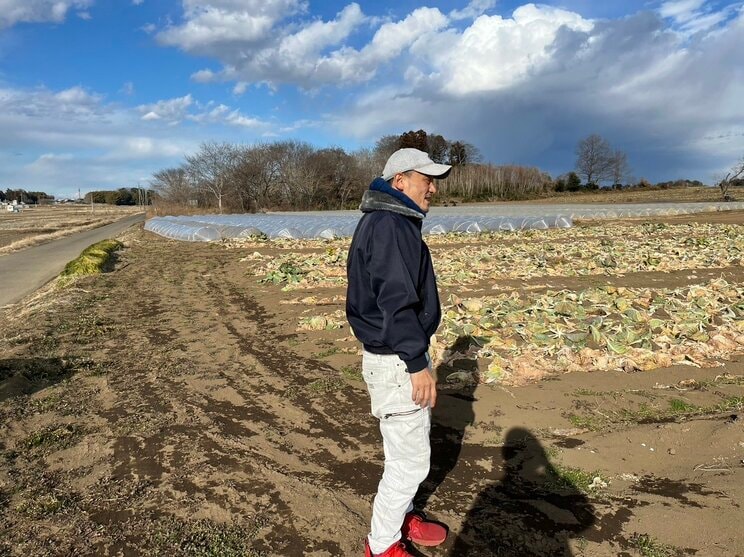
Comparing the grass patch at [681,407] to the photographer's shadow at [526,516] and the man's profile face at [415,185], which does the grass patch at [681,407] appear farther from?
the man's profile face at [415,185]

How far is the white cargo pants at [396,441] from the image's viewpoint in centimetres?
240

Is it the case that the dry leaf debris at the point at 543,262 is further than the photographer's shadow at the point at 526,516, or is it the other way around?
the dry leaf debris at the point at 543,262

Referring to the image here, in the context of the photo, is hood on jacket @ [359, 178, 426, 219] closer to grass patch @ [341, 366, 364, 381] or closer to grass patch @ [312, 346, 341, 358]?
grass patch @ [341, 366, 364, 381]

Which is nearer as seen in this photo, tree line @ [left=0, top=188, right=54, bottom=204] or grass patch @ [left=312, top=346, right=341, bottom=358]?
grass patch @ [left=312, top=346, right=341, bottom=358]

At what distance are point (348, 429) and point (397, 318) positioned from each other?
2.28 m

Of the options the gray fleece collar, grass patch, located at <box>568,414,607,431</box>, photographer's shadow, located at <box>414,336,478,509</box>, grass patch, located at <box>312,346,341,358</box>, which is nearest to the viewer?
the gray fleece collar

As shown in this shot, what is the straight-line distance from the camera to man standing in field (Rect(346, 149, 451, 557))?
2227 mm

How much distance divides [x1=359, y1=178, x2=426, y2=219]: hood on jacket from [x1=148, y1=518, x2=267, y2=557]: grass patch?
1912 millimetres

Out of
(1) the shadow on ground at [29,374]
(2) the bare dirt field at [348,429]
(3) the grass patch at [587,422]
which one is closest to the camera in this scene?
(2) the bare dirt field at [348,429]

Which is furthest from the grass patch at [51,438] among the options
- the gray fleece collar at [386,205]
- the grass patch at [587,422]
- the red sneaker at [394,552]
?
the grass patch at [587,422]

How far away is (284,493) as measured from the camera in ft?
10.5

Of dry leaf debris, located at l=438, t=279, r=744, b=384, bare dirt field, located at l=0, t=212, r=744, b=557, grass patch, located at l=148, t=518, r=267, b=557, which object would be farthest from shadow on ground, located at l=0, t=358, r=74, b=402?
dry leaf debris, located at l=438, t=279, r=744, b=384

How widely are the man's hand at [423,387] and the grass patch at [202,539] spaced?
124 centimetres

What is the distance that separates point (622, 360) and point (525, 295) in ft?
10.7
